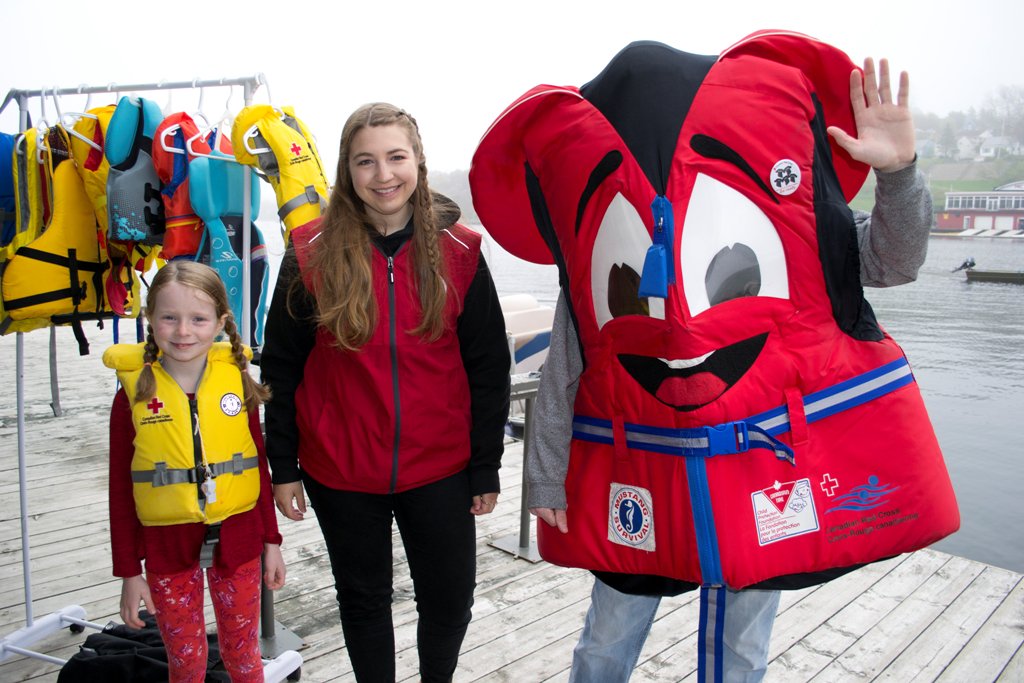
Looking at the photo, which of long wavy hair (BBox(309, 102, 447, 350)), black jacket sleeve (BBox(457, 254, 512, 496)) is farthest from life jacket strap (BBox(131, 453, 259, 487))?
black jacket sleeve (BBox(457, 254, 512, 496))

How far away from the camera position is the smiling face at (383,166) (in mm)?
1310

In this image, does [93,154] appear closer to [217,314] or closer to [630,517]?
[217,314]

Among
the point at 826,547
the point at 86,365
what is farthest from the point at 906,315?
the point at 826,547

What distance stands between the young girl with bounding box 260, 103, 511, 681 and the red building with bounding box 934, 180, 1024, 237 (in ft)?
41.4

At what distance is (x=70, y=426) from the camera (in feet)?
13.9

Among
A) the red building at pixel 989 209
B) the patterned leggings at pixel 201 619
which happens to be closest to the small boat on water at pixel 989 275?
the red building at pixel 989 209

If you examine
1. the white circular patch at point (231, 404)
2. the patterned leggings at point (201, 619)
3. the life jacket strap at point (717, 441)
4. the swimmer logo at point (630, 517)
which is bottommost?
the patterned leggings at point (201, 619)

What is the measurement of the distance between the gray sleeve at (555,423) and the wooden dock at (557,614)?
2.95ft

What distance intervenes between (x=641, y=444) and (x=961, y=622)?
5.42 feet

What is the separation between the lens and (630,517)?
3.72 feet

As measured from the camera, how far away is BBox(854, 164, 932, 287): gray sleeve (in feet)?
3.36

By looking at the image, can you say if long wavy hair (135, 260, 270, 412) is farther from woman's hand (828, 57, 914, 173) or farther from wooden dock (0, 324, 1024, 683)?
woman's hand (828, 57, 914, 173)

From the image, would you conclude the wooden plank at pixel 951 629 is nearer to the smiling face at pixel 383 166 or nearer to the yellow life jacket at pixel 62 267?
the smiling face at pixel 383 166

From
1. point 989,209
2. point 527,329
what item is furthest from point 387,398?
point 989,209
